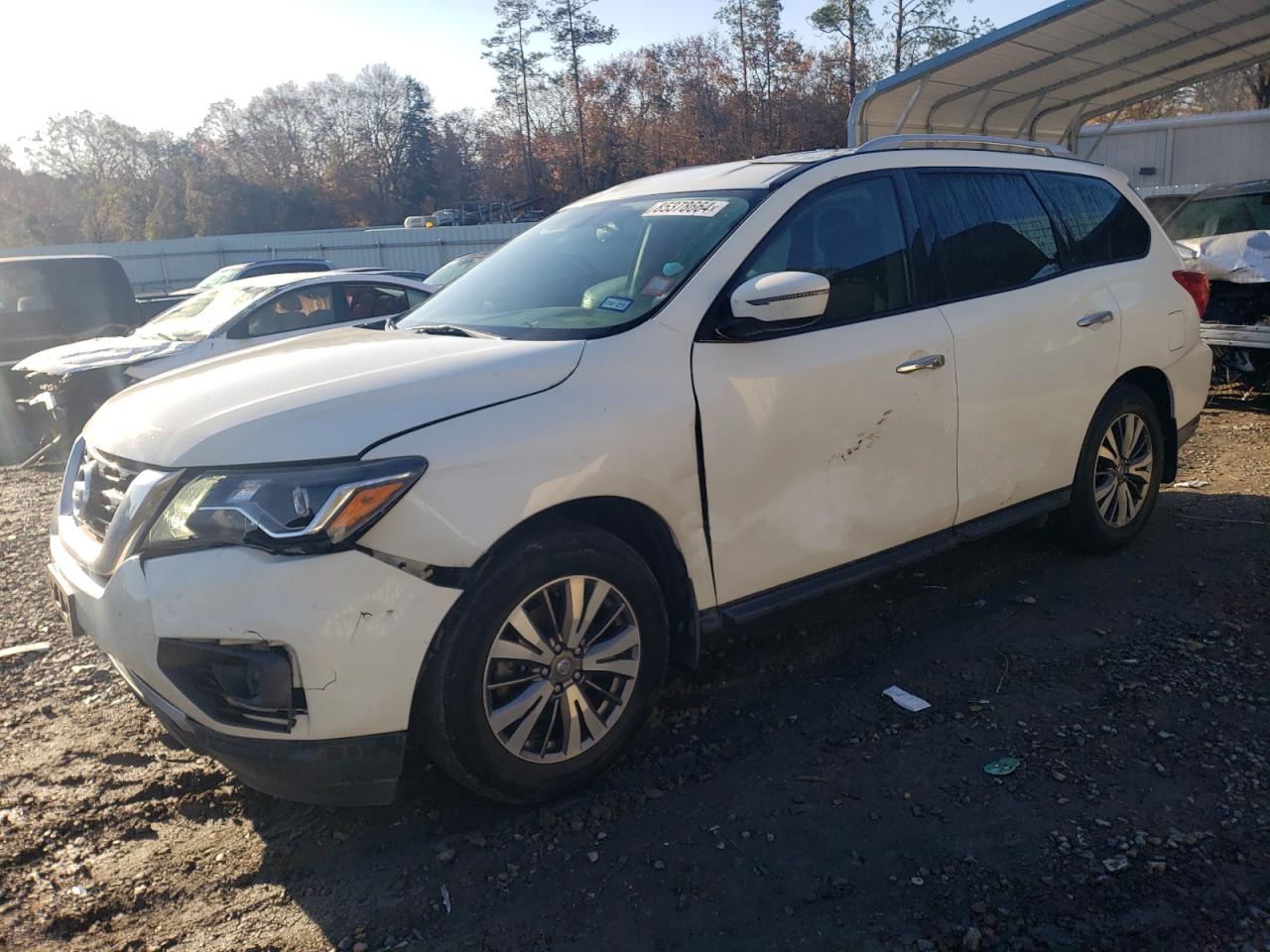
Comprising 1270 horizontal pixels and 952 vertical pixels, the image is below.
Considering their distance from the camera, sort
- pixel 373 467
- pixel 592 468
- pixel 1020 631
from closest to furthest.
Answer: pixel 373 467, pixel 592 468, pixel 1020 631

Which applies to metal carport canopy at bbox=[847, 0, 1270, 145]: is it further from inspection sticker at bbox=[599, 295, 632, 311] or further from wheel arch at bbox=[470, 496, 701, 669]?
wheel arch at bbox=[470, 496, 701, 669]

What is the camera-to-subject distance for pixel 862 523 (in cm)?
369

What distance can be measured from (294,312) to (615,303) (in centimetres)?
682

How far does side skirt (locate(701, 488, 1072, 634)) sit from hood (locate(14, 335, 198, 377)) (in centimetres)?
709

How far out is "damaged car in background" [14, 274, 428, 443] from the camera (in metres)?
8.46

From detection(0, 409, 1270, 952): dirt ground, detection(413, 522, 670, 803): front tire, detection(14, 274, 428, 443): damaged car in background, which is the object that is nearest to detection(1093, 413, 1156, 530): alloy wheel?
detection(0, 409, 1270, 952): dirt ground

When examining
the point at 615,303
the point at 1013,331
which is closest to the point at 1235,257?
the point at 1013,331

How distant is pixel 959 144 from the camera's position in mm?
4453

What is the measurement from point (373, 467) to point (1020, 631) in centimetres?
295

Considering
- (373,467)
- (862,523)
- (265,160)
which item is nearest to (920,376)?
(862,523)

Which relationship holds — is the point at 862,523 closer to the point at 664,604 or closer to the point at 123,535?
the point at 664,604

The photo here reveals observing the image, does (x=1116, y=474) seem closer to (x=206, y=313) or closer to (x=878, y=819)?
(x=878, y=819)

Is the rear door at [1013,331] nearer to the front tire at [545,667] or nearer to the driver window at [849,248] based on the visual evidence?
the driver window at [849,248]

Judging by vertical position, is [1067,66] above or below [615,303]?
above
